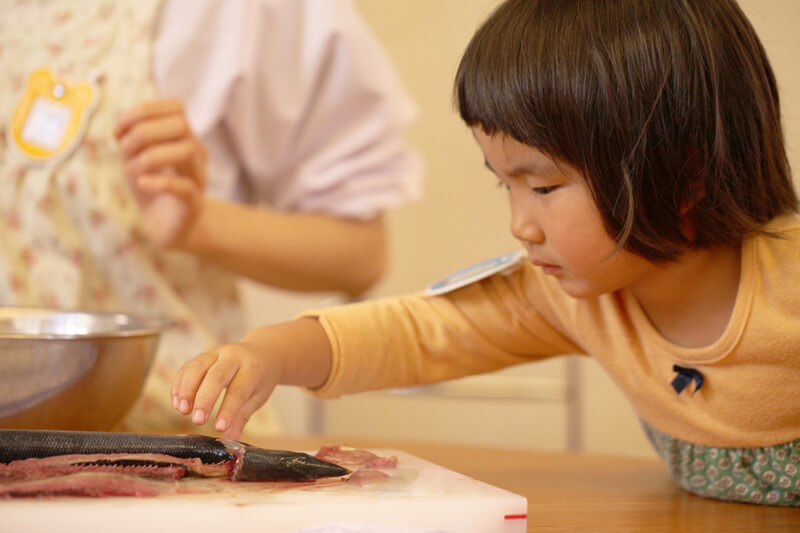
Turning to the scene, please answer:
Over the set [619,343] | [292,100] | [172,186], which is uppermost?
[292,100]

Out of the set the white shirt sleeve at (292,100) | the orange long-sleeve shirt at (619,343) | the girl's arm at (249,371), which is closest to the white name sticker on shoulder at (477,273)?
the orange long-sleeve shirt at (619,343)

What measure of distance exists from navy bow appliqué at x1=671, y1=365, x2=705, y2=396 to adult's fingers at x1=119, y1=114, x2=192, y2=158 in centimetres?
54

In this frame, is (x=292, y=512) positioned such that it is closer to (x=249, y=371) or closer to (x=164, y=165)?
(x=249, y=371)

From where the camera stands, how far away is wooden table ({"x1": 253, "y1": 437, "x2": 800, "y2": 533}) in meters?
0.54

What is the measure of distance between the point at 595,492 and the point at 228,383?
0.28 meters

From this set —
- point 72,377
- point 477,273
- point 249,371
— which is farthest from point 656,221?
point 72,377

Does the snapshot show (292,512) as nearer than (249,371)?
Yes

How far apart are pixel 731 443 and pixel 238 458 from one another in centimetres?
37

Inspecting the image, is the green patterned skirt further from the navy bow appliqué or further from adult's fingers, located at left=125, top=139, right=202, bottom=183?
adult's fingers, located at left=125, top=139, right=202, bottom=183

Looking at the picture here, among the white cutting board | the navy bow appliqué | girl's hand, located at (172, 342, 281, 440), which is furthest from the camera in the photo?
the navy bow appliqué

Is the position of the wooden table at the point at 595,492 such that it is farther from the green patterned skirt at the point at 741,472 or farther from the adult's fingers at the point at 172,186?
the adult's fingers at the point at 172,186

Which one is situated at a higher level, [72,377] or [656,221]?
[656,221]

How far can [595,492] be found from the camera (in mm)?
637

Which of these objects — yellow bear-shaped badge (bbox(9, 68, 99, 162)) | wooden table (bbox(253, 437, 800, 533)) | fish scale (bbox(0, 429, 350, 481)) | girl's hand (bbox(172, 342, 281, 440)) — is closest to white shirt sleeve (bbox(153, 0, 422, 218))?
yellow bear-shaped badge (bbox(9, 68, 99, 162))
